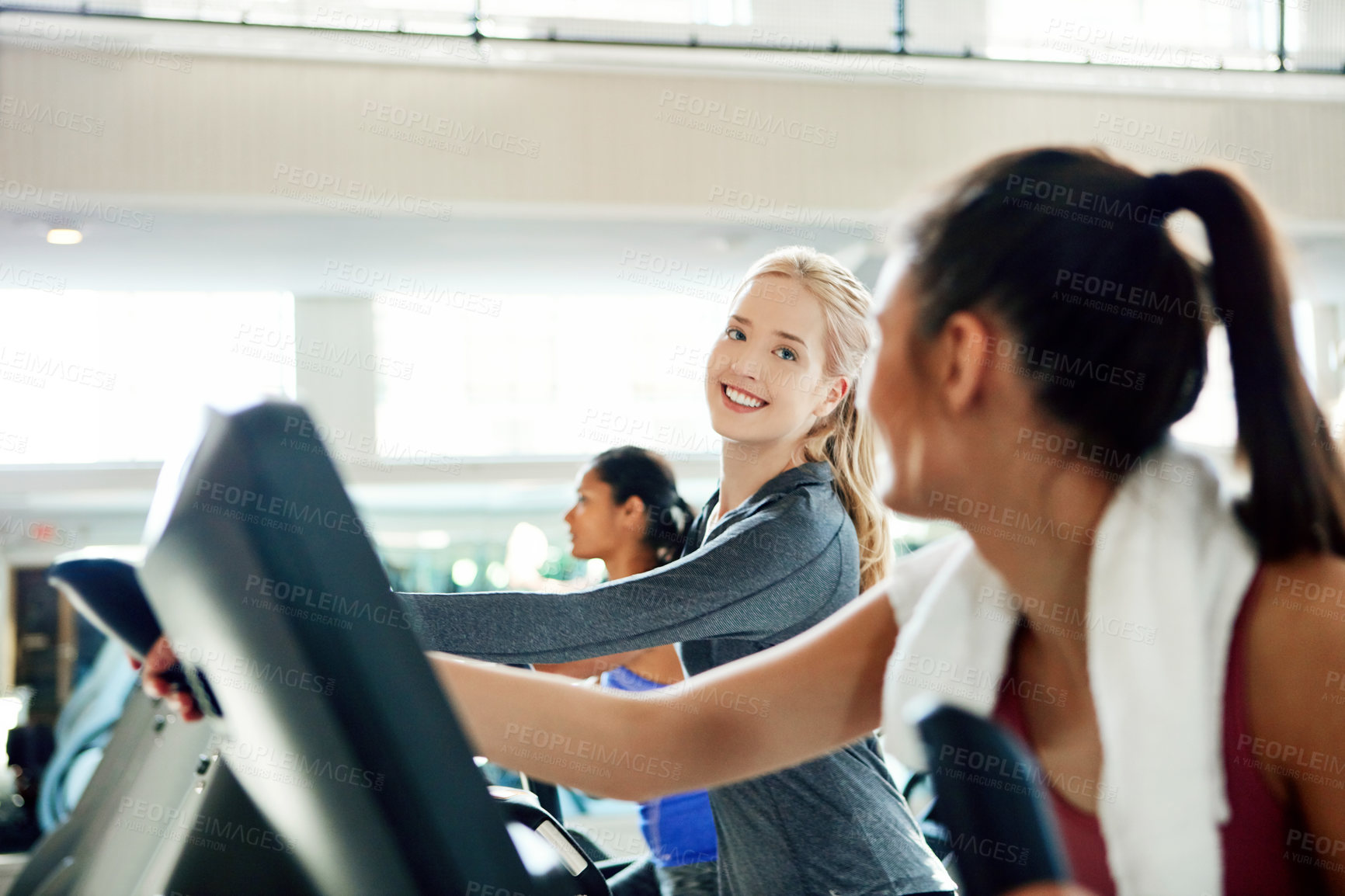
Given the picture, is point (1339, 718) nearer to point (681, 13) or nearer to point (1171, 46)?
point (681, 13)

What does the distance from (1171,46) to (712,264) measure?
195 centimetres

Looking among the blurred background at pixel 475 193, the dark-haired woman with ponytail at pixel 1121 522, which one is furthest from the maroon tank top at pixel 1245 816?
the blurred background at pixel 475 193

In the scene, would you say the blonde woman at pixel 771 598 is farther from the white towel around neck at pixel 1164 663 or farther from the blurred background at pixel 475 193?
the blurred background at pixel 475 193

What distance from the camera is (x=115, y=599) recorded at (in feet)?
2.48

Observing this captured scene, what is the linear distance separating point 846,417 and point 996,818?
1473 millimetres

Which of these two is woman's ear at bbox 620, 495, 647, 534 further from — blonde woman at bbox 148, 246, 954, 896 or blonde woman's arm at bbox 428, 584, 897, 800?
blonde woman's arm at bbox 428, 584, 897, 800

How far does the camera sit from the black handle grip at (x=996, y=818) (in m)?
0.35

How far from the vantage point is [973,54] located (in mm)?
4215

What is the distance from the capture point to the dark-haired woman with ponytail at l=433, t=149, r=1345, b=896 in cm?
69

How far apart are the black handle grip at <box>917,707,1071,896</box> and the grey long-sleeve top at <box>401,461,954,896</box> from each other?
91 cm

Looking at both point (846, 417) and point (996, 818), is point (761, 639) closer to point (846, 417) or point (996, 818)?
point (846, 417)

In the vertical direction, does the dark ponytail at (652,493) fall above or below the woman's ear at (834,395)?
below

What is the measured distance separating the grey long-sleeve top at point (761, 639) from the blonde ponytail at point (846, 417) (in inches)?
9.1

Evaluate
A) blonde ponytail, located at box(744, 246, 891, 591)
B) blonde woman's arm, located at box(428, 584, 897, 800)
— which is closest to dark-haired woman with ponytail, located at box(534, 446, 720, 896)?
blonde ponytail, located at box(744, 246, 891, 591)
